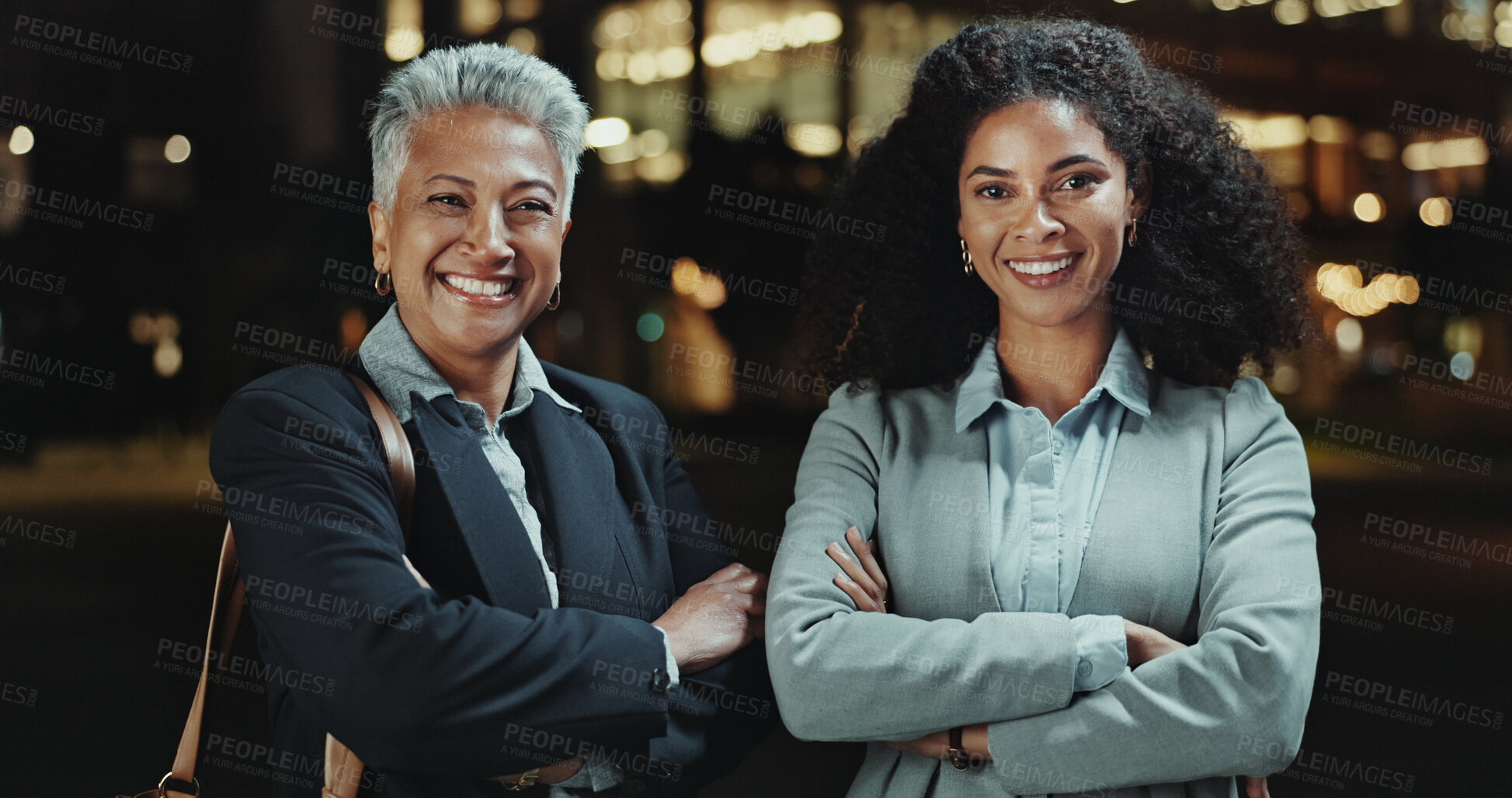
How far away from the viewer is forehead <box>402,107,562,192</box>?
8.21 feet

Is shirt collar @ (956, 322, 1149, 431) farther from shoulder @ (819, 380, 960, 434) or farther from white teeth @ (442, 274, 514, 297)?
white teeth @ (442, 274, 514, 297)

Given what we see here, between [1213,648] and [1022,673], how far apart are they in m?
0.37

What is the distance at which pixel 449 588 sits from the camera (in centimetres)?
249

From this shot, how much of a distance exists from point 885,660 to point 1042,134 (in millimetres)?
1204

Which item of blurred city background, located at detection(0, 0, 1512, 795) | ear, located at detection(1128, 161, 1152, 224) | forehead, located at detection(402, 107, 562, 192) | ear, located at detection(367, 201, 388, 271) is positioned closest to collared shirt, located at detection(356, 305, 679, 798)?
ear, located at detection(367, 201, 388, 271)

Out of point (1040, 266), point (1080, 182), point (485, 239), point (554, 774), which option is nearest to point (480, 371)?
point (485, 239)

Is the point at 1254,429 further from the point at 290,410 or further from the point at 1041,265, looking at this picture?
the point at 290,410

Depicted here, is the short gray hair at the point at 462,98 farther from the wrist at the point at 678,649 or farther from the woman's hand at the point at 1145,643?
the woman's hand at the point at 1145,643

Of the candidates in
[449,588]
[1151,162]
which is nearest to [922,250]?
[1151,162]

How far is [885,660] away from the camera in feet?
7.60

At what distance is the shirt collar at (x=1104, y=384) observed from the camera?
2629mm

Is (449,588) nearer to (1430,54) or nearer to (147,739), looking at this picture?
(147,739)

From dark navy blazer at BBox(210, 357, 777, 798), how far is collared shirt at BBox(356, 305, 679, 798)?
0.03 metres

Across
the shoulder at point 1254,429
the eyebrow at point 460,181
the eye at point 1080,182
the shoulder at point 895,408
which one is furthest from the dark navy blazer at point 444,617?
the eye at point 1080,182
